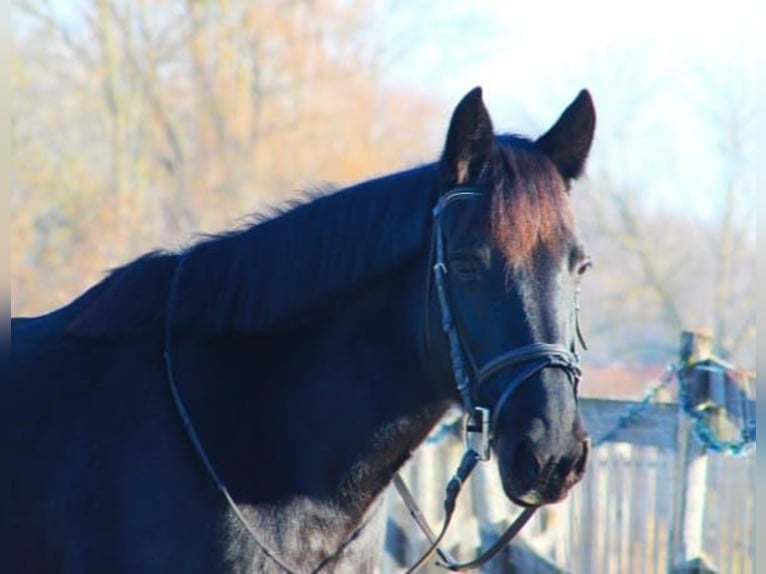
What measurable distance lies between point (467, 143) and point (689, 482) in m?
3.42

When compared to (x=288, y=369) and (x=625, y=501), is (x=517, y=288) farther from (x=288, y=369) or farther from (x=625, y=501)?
(x=625, y=501)

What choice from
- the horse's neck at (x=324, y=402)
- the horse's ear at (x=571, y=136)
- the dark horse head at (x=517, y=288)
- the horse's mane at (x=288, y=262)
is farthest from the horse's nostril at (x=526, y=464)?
the horse's ear at (x=571, y=136)

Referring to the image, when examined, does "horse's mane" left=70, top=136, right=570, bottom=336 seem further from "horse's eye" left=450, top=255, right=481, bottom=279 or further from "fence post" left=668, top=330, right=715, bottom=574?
"fence post" left=668, top=330, right=715, bottom=574

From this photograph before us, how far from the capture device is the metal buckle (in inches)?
136

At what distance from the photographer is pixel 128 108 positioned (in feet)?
82.7

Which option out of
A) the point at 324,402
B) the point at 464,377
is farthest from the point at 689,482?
the point at 464,377

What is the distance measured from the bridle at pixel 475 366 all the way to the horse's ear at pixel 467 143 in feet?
0.16

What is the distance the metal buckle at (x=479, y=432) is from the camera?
3.46 meters

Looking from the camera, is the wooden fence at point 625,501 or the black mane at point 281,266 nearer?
the black mane at point 281,266

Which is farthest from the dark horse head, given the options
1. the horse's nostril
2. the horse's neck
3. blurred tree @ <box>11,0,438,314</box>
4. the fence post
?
blurred tree @ <box>11,0,438,314</box>

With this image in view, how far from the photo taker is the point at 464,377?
3514 millimetres

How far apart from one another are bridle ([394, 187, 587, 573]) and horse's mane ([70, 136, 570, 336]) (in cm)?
13

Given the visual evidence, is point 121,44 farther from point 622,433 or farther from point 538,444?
point 538,444

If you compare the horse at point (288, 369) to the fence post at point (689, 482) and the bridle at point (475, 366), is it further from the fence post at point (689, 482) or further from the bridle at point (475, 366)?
the fence post at point (689, 482)
